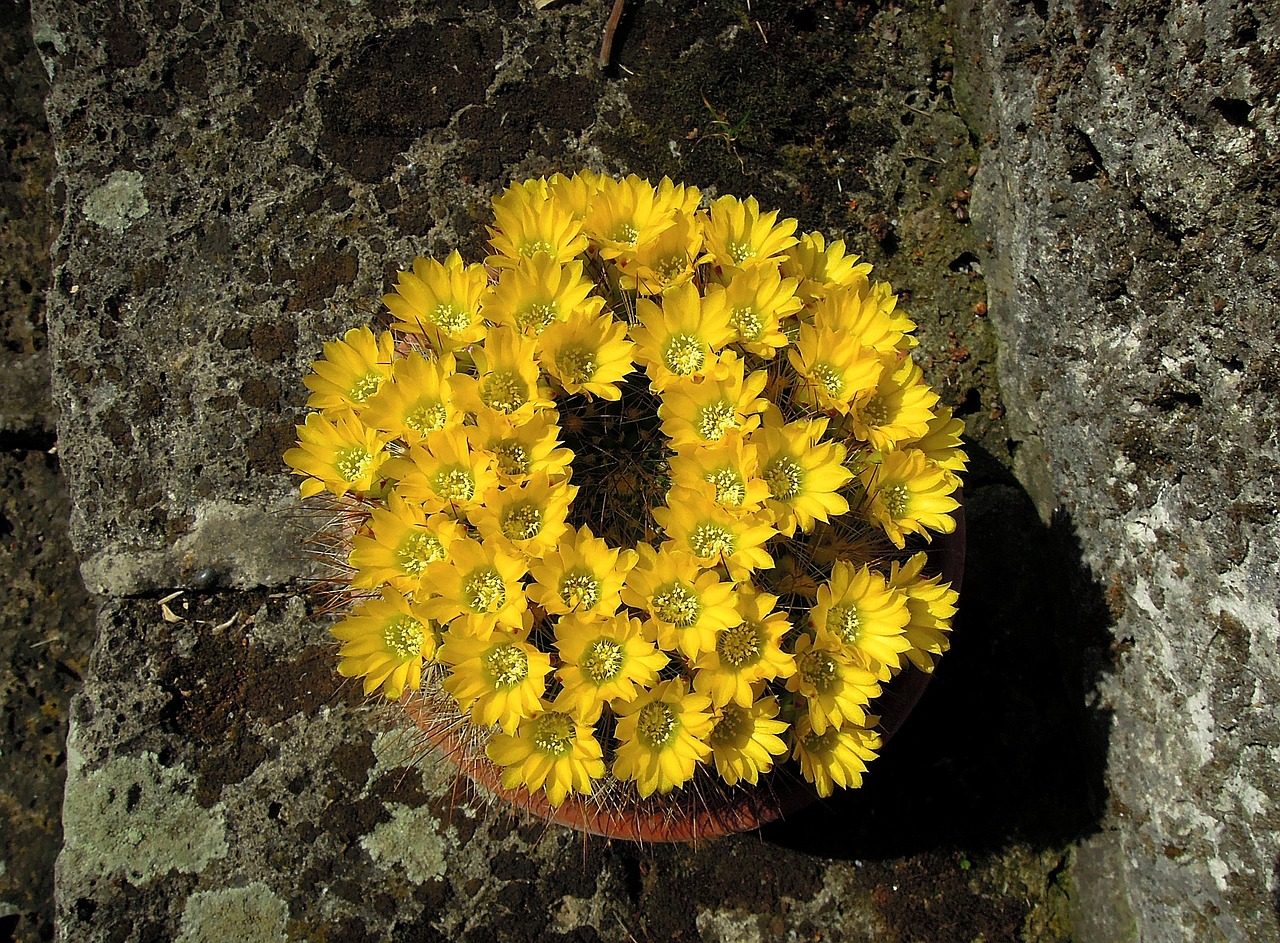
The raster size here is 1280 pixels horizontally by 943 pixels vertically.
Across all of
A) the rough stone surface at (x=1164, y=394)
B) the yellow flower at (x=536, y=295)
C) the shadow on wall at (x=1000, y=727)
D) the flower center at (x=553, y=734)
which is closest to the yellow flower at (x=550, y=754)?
the flower center at (x=553, y=734)

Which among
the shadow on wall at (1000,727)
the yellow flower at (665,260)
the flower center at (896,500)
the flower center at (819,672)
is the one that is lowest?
the shadow on wall at (1000,727)

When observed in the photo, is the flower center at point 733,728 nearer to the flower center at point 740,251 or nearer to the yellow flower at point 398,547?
the yellow flower at point 398,547

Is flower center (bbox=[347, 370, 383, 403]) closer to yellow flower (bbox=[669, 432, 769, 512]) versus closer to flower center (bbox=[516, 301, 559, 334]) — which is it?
flower center (bbox=[516, 301, 559, 334])

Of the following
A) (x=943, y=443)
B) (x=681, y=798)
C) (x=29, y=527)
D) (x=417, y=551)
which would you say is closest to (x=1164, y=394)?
(x=943, y=443)

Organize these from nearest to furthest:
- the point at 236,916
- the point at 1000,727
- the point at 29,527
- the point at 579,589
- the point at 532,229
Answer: the point at 579,589
the point at 532,229
the point at 236,916
the point at 1000,727
the point at 29,527

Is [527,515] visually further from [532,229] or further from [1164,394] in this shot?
[1164,394]

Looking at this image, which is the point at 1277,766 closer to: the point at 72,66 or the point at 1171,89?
the point at 1171,89
